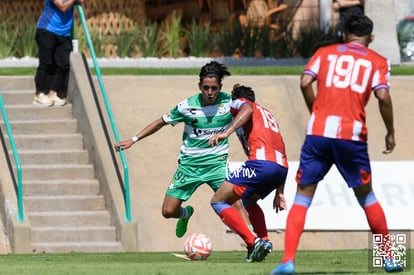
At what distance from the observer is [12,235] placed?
17.0m

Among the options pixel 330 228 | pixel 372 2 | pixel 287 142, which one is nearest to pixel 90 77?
pixel 287 142

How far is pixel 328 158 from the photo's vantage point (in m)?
10.6

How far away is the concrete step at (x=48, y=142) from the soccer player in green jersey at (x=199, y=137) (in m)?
4.68

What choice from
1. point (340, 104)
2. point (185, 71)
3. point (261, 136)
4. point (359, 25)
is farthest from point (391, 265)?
point (185, 71)

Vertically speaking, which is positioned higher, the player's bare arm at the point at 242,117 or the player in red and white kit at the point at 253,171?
the player's bare arm at the point at 242,117

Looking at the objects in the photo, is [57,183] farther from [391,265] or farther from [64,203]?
[391,265]

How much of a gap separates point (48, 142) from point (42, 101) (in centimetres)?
77

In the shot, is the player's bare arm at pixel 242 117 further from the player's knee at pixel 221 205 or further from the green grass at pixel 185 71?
the green grass at pixel 185 71

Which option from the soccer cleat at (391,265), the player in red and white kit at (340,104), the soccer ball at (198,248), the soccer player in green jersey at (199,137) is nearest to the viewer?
the player in red and white kit at (340,104)

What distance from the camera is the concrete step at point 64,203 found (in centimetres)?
1800

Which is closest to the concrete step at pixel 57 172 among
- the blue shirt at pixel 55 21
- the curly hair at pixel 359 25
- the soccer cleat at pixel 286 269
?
the blue shirt at pixel 55 21

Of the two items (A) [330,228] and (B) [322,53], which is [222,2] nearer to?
(A) [330,228]

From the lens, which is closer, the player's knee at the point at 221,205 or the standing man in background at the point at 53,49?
the player's knee at the point at 221,205

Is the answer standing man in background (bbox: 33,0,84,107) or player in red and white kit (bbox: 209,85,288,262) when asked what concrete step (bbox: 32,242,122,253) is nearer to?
standing man in background (bbox: 33,0,84,107)
